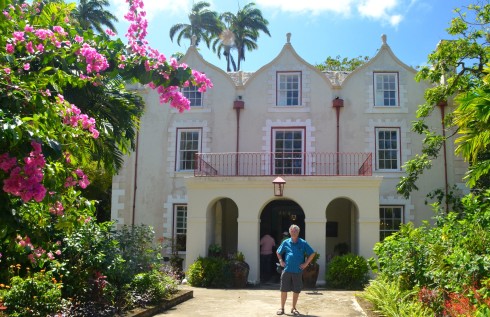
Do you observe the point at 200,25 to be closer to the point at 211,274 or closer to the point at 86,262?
the point at 211,274

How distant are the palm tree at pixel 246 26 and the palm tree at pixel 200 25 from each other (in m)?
1.50

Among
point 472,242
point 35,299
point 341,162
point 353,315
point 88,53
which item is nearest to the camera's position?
point 88,53

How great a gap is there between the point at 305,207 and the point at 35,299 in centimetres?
1023

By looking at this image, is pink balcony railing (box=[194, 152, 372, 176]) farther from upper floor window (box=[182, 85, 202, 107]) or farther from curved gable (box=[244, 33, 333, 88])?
curved gable (box=[244, 33, 333, 88])

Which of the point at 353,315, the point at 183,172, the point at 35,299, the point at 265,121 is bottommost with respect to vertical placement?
the point at 353,315

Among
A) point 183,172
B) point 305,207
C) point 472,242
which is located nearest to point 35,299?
point 472,242

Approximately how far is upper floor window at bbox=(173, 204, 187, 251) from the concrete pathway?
192 inches

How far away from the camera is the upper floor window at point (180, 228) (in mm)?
18750

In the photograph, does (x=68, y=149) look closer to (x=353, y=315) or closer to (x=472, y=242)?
(x=472, y=242)

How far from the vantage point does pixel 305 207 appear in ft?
Answer: 51.8

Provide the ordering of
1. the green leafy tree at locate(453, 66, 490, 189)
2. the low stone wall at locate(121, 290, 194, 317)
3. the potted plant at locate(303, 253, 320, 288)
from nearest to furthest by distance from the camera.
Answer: the green leafy tree at locate(453, 66, 490, 189), the low stone wall at locate(121, 290, 194, 317), the potted plant at locate(303, 253, 320, 288)

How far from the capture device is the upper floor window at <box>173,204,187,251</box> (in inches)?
738

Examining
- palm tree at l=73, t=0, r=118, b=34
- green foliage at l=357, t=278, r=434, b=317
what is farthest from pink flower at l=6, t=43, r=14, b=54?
palm tree at l=73, t=0, r=118, b=34

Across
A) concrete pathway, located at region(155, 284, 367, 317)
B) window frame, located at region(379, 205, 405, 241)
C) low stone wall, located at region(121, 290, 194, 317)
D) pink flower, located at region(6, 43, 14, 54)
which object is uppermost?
pink flower, located at region(6, 43, 14, 54)
